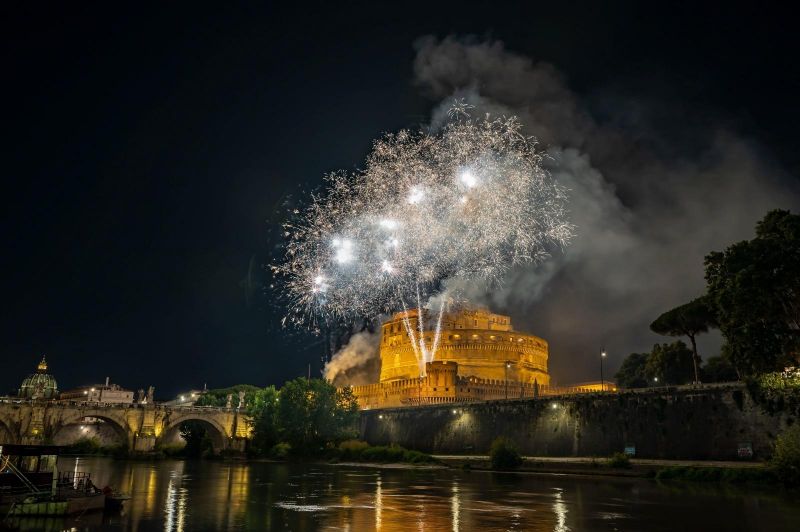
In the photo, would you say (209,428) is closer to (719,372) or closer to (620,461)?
(620,461)

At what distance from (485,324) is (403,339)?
37.3 ft

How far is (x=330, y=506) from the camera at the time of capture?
22.7m

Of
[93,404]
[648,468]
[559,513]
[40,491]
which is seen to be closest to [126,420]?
[93,404]

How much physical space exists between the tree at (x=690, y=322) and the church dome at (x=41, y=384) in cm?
9868

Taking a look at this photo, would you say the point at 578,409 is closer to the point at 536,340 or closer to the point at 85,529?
the point at 85,529

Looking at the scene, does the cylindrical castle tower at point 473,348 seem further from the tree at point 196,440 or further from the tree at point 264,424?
the tree at point 196,440

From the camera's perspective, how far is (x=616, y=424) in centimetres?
4116

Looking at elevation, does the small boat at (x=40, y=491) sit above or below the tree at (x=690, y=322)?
below

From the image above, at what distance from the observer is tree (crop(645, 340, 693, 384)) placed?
196 ft

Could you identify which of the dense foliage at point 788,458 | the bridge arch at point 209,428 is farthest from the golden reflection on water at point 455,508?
the bridge arch at point 209,428

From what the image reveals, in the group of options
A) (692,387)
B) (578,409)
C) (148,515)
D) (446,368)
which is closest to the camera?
(148,515)

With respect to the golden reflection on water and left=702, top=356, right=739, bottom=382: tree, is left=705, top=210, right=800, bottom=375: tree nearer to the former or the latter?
the golden reflection on water

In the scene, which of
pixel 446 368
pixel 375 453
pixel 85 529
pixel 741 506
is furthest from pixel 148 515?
pixel 446 368

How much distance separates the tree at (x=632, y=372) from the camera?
72938mm
